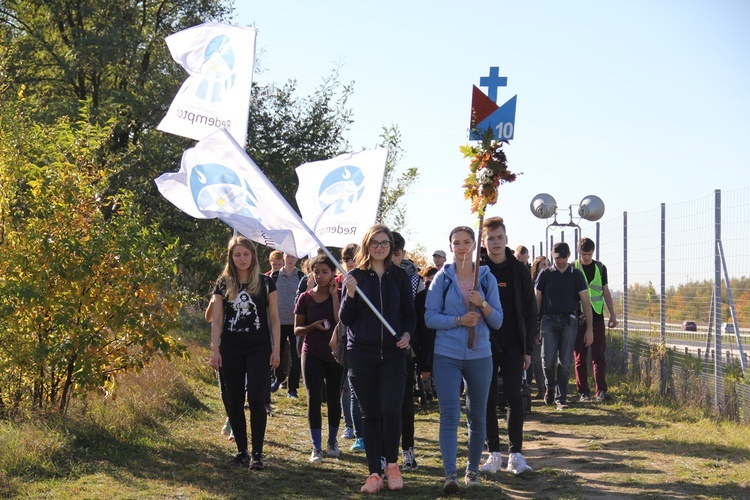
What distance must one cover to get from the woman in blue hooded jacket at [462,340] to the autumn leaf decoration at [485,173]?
1.03 feet

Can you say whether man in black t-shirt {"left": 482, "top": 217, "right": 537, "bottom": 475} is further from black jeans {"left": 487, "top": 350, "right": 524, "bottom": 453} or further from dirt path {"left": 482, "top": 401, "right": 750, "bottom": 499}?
dirt path {"left": 482, "top": 401, "right": 750, "bottom": 499}

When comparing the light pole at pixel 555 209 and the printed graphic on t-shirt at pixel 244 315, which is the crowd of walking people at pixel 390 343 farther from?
the light pole at pixel 555 209

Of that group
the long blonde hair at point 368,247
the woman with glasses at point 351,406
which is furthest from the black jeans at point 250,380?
the long blonde hair at point 368,247

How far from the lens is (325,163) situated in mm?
13812

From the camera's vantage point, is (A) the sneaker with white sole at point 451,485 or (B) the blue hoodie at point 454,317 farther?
(B) the blue hoodie at point 454,317

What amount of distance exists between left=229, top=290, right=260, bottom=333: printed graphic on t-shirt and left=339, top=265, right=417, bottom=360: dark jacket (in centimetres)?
95

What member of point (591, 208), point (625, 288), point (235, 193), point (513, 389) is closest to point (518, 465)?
point (513, 389)

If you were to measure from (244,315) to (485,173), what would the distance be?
227 centimetres

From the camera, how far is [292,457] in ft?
31.5

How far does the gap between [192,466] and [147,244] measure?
2176 mm

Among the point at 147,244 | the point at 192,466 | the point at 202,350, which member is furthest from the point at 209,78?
the point at 202,350

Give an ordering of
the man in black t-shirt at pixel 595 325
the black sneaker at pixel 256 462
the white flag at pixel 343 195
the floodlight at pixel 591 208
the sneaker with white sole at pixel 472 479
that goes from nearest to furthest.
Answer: the sneaker with white sole at pixel 472 479 < the black sneaker at pixel 256 462 < the white flag at pixel 343 195 < the man in black t-shirt at pixel 595 325 < the floodlight at pixel 591 208

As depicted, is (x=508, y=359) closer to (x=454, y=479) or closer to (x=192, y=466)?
(x=454, y=479)

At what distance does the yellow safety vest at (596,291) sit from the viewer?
13.9m
